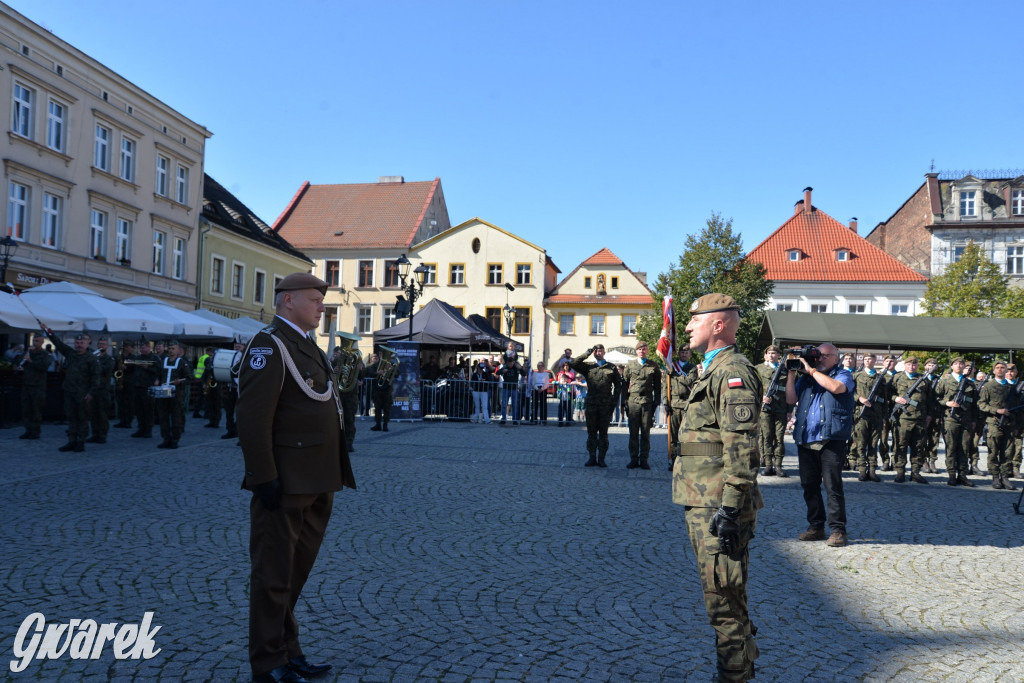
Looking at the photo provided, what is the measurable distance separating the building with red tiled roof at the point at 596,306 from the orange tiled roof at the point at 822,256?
345 inches

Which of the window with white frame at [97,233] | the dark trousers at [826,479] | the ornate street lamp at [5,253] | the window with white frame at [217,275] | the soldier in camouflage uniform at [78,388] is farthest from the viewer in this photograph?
the window with white frame at [217,275]

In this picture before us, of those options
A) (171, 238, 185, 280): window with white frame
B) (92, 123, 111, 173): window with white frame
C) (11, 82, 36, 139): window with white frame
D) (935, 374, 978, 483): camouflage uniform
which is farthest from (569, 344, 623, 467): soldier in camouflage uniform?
(171, 238, 185, 280): window with white frame

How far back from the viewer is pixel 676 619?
4797 mm

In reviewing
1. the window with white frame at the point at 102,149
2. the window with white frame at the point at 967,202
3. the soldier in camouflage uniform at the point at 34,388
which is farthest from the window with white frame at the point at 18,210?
the window with white frame at the point at 967,202

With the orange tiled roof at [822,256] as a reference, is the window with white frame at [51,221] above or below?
below

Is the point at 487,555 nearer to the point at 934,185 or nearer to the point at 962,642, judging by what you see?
the point at 962,642

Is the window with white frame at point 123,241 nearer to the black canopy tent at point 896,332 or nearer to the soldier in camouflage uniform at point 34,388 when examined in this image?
the soldier in camouflage uniform at point 34,388

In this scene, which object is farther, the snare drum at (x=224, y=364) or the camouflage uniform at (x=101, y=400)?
the camouflage uniform at (x=101, y=400)

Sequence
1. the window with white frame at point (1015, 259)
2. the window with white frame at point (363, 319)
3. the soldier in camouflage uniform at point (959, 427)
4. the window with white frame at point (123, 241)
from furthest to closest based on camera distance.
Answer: the window with white frame at point (363, 319) < the window with white frame at point (1015, 259) < the window with white frame at point (123, 241) < the soldier in camouflage uniform at point (959, 427)

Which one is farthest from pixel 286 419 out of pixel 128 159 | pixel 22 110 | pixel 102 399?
pixel 128 159

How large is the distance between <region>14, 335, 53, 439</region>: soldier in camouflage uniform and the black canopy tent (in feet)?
55.2

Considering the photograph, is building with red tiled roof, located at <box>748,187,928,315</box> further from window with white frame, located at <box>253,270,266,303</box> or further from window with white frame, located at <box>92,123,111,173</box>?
window with white frame, located at <box>92,123,111,173</box>

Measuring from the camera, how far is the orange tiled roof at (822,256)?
163 feet

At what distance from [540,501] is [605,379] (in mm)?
4053
